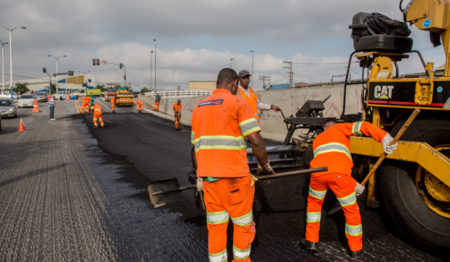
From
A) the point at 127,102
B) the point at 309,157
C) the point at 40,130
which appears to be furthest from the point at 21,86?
the point at 309,157

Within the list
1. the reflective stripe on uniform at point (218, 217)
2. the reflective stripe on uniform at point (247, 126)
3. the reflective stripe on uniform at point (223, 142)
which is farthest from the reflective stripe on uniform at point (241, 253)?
the reflective stripe on uniform at point (247, 126)

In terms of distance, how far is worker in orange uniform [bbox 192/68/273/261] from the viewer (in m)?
2.78

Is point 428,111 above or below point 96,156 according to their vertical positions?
above

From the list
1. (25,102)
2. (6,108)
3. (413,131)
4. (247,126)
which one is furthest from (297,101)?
(25,102)

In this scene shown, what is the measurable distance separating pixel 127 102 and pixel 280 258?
3378 centimetres

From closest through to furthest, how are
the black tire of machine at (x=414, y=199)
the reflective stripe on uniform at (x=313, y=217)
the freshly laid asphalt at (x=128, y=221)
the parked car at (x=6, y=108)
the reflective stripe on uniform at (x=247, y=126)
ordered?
the reflective stripe on uniform at (x=247, y=126), the black tire of machine at (x=414, y=199), the freshly laid asphalt at (x=128, y=221), the reflective stripe on uniform at (x=313, y=217), the parked car at (x=6, y=108)

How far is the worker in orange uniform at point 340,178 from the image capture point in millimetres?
3402

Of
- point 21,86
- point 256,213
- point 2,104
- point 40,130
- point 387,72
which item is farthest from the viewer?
point 21,86

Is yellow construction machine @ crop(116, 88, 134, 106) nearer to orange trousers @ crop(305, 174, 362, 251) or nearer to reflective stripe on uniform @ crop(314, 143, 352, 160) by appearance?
reflective stripe on uniform @ crop(314, 143, 352, 160)

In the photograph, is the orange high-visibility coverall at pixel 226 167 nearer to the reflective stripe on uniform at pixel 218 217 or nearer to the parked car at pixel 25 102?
the reflective stripe on uniform at pixel 218 217

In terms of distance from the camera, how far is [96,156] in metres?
9.45

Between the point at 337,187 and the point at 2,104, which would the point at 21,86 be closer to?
the point at 2,104

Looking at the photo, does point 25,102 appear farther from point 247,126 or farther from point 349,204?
point 349,204

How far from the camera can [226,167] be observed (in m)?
2.77
